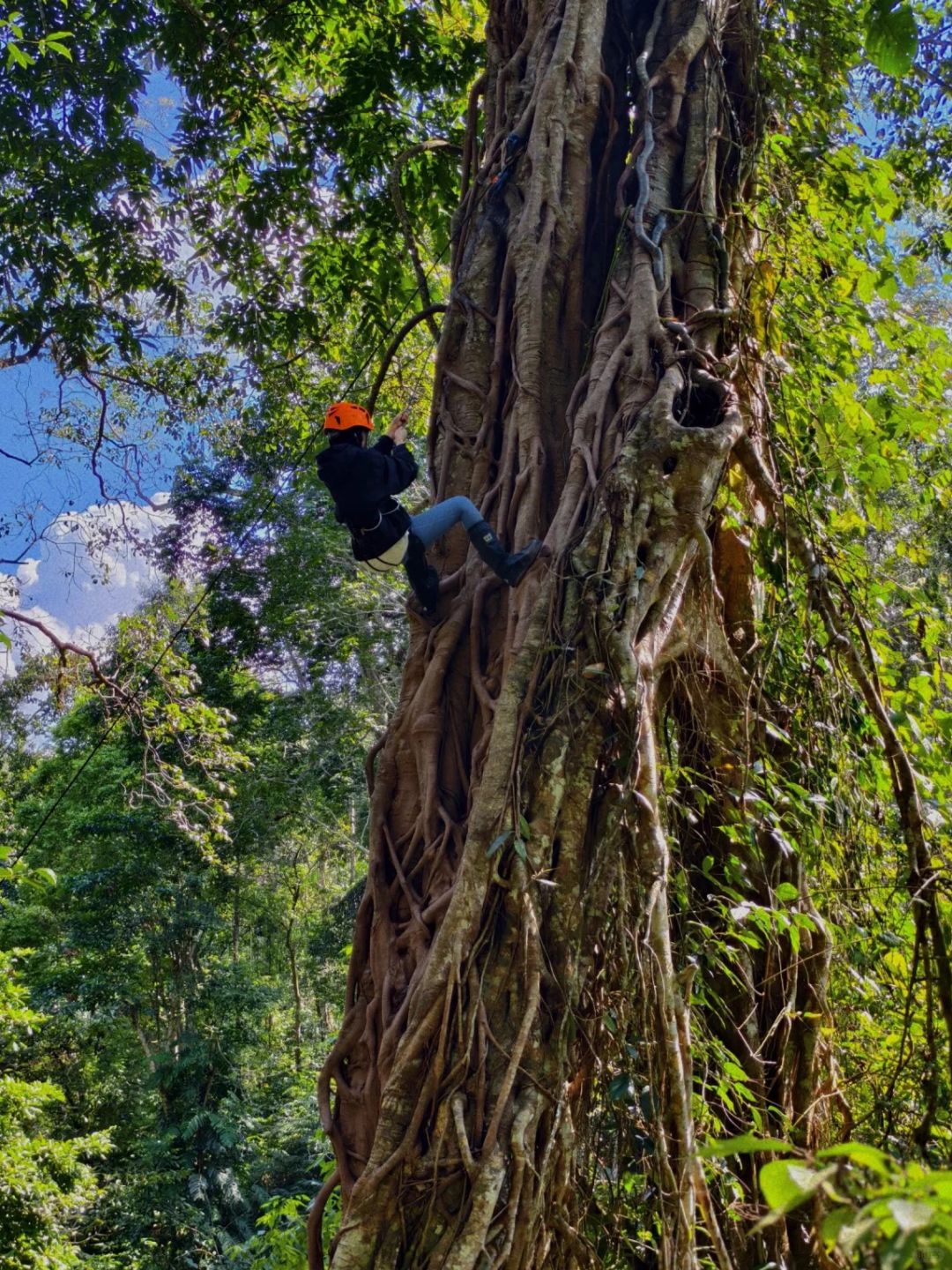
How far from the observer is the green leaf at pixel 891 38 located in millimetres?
1533

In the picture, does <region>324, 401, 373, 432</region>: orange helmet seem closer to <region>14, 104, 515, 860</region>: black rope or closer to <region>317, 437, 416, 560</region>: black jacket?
<region>317, 437, 416, 560</region>: black jacket

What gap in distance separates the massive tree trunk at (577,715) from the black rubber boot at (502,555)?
6 centimetres

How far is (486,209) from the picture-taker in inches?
117

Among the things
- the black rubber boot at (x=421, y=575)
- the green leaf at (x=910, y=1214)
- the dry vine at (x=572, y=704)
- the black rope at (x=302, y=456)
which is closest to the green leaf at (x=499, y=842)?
the dry vine at (x=572, y=704)

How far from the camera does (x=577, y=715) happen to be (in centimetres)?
201

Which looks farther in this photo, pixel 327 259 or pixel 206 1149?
pixel 206 1149

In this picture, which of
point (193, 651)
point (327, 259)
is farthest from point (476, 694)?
point (193, 651)

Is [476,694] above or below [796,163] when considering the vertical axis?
below

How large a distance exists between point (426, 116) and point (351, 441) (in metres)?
2.58

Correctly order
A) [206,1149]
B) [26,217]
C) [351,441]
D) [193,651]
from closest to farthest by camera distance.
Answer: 1. [351,441]
2. [26,217]
3. [206,1149]
4. [193,651]

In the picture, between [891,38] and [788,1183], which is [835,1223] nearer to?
[788,1183]

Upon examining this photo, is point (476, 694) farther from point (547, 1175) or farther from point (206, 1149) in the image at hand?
point (206, 1149)

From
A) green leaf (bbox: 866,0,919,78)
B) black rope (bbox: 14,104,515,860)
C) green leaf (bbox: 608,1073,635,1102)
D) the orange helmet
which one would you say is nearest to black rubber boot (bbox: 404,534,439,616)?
the orange helmet

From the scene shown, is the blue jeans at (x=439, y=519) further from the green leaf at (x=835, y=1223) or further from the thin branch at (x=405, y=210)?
the green leaf at (x=835, y=1223)
